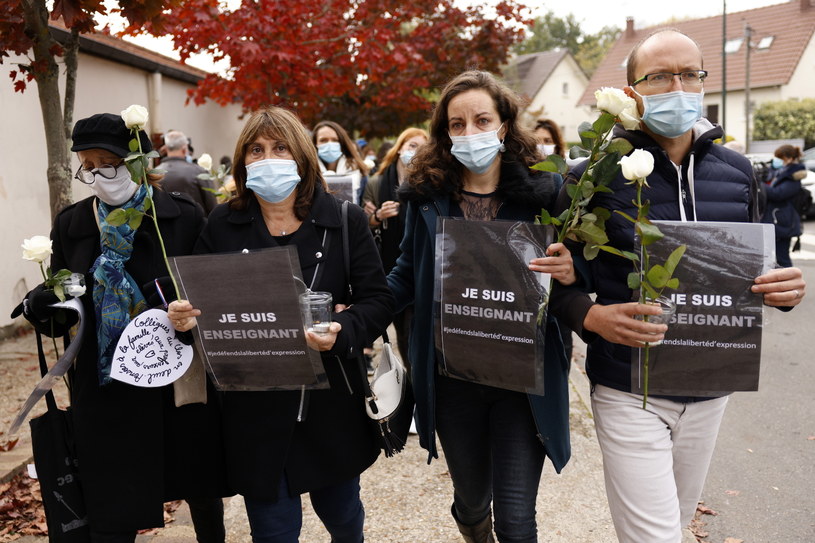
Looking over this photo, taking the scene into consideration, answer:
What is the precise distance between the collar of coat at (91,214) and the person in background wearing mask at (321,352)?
181 mm

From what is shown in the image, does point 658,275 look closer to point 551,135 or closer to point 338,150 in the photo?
point 551,135

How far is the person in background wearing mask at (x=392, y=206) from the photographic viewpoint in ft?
17.4

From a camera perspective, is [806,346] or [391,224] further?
[806,346]

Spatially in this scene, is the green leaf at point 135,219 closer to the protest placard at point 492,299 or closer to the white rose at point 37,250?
the white rose at point 37,250

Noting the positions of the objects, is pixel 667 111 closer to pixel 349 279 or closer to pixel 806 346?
pixel 349 279

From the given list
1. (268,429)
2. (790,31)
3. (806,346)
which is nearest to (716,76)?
(790,31)

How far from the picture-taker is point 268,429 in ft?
9.09

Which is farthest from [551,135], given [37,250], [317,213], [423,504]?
[37,250]

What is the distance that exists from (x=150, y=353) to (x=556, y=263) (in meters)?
1.48

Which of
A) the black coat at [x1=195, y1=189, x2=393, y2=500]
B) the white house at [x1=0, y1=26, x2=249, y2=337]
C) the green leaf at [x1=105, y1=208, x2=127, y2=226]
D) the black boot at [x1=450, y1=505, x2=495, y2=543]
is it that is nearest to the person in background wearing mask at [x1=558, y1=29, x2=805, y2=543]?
the black boot at [x1=450, y1=505, x2=495, y2=543]

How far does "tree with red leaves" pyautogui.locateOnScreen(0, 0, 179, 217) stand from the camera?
11.5 ft

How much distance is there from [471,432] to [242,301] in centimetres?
108

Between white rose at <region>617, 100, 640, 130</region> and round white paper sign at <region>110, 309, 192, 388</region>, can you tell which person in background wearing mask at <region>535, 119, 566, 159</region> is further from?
round white paper sign at <region>110, 309, 192, 388</region>

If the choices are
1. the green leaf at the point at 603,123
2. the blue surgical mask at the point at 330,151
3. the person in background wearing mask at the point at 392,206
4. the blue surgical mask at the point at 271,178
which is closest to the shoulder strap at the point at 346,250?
the blue surgical mask at the point at 271,178
